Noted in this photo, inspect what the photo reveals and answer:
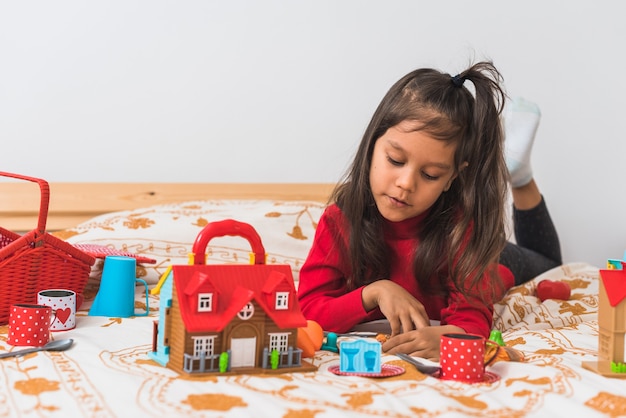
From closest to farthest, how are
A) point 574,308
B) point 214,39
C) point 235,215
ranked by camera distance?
point 574,308, point 235,215, point 214,39

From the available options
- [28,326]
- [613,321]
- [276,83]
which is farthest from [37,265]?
[276,83]

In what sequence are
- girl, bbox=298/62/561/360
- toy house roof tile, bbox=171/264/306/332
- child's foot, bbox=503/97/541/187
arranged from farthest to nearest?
child's foot, bbox=503/97/541/187, girl, bbox=298/62/561/360, toy house roof tile, bbox=171/264/306/332

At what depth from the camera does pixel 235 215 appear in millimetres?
2016

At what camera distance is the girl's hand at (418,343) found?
1.13m

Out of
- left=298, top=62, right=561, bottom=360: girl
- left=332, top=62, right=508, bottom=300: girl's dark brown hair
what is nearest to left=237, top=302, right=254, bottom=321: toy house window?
left=298, top=62, right=561, bottom=360: girl

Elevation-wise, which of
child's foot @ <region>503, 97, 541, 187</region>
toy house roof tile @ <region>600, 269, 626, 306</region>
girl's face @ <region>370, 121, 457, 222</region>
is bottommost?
toy house roof tile @ <region>600, 269, 626, 306</region>

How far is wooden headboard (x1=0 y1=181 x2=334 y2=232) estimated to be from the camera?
87.4 inches

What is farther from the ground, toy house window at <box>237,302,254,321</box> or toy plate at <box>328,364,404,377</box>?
toy house window at <box>237,302,254,321</box>

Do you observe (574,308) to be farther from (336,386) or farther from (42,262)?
(42,262)

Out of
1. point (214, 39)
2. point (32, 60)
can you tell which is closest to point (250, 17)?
point (214, 39)

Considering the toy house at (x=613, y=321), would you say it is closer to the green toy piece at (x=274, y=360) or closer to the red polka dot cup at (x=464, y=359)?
the red polka dot cup at (x=464, y=359)

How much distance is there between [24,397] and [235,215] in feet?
3.91

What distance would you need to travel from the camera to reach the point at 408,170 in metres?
1.32

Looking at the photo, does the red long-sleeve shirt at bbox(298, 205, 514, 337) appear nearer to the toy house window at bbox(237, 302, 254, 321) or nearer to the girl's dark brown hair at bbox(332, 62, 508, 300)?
the girl's dark brown hair at bbox(332, 62, 508, 300)
